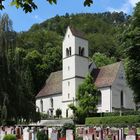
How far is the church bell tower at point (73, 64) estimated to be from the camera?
69.5m

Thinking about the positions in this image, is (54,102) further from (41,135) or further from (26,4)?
(26,4)

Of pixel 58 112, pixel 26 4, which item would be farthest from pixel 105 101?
pixel 26 4

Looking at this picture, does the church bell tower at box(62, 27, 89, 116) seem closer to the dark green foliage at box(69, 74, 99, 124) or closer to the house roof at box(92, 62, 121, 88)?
the house roof at box(92, 62, 121, 88)

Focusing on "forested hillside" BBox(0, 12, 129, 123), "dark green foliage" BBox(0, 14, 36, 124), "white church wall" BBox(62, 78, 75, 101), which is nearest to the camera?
"dark green foliage" BBox(0, 14, 36, 124)

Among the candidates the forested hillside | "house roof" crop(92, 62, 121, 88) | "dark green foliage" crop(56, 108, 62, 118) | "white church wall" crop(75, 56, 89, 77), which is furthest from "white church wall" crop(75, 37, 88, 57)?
"dark green foliage" crop(56, 108, 62, 118)

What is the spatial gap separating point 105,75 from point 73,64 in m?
5.30

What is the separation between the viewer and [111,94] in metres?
66.0

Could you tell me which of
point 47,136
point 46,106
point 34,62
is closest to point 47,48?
point 34,62

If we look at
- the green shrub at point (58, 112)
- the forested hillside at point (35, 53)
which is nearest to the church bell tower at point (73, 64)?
the green shrub at point (58, 112)

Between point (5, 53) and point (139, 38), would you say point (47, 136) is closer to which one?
point (5, 53)

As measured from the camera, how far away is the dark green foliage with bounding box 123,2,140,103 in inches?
1657

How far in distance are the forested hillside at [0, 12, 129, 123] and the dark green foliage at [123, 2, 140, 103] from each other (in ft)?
6.80

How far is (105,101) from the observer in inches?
2613

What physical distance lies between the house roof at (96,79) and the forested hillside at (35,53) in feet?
8.69
